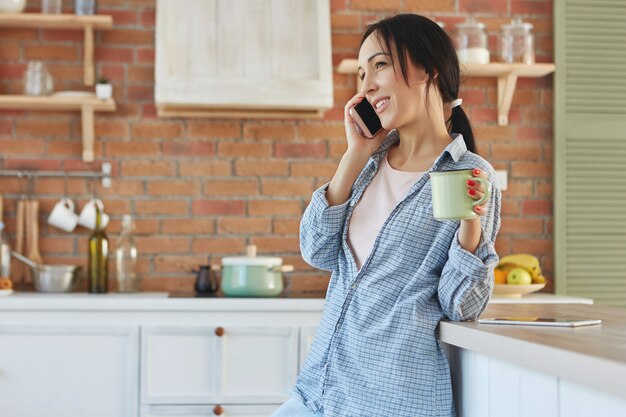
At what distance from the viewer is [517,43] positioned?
3.62 meters

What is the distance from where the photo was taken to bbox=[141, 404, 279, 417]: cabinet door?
9.81ft

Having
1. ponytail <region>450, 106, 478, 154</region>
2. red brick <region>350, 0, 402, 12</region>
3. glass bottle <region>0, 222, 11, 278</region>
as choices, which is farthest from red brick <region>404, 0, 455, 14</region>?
ponytail <region>450, 106, 478, 154</region>

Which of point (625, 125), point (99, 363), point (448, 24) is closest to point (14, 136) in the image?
point (99, 363)

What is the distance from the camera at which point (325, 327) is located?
5.38ft

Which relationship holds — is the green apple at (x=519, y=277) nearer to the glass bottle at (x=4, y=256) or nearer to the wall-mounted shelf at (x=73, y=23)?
the wall-mounted shelf at (x=73, y=23)

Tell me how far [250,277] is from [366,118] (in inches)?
60.2

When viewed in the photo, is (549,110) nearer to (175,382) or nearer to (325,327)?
(175,382)

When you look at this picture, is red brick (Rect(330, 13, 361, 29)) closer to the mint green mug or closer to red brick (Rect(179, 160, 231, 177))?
red brick (Rect(179, 160, 231, 177))

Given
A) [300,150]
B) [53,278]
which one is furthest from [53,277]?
[300,150]

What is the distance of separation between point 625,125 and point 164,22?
194 cm

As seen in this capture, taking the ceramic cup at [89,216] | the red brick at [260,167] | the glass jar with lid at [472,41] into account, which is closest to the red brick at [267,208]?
the red brick at [260,167]

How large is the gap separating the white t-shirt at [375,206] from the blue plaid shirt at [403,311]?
0.04 m

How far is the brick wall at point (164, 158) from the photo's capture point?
351 centimetres

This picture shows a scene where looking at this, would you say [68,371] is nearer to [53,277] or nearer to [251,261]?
[53,277]
